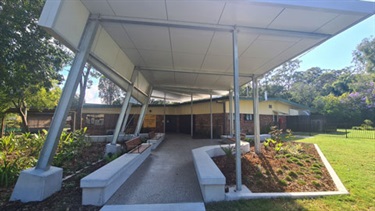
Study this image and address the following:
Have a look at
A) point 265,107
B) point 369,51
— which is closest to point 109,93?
point 265,107

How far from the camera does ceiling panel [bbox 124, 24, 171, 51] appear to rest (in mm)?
4843

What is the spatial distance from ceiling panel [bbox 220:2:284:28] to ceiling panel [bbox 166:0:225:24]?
187 mm

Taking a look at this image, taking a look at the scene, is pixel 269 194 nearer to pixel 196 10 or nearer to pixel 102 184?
pixel 102 184

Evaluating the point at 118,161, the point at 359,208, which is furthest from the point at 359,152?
the point at 118,161

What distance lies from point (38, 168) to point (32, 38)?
21.1 feet

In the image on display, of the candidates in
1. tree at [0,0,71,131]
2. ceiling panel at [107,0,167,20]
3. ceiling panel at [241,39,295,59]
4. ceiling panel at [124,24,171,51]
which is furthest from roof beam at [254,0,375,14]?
tree at [0,0,71,131]

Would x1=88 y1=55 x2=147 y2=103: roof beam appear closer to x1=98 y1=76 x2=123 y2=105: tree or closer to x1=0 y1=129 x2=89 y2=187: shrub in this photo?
x1=0 y1=129 x2=89 y2=187: shrub

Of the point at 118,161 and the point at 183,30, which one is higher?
the point at 183,30

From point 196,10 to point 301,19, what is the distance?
239cm

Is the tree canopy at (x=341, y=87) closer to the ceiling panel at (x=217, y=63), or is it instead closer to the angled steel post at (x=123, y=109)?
the ceiling panel at (x=217, y=63)

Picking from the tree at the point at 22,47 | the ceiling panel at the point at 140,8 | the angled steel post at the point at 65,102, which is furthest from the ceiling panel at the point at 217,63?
the tree at the point at 22,47

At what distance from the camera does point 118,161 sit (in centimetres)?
517

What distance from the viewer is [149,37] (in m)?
5.36

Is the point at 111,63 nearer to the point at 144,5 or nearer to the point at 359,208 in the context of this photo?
the point at 144,5
